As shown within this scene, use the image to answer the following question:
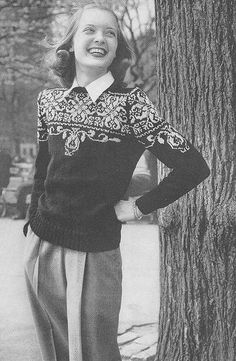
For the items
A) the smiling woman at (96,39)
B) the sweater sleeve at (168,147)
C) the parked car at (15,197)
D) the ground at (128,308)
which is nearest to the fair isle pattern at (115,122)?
the sweater sleeve at (168,147)

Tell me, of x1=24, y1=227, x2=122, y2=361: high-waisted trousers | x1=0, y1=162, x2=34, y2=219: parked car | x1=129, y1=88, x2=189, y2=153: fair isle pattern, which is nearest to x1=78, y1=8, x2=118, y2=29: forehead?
x1=129, y1=88, x2=189, y2=153: fair isle pattern

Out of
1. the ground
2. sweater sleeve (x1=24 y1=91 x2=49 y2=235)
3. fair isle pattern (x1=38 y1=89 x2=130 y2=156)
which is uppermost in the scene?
fair isle pattern (x1=38 y1=89 x2=130 y2=156)

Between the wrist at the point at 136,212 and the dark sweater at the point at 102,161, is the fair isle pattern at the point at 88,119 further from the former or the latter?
the wrist at the point at 136,212

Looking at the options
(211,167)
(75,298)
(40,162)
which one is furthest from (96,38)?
(75,298)

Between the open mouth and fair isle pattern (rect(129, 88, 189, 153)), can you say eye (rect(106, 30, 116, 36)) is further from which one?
fair isle pattern (rect(129, 88, 189, 153))

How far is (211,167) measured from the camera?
2303 millimetres

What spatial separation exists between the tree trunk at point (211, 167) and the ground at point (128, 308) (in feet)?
2.09

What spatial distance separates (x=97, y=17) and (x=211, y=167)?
70 cm

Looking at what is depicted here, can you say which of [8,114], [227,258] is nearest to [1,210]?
[8,114]

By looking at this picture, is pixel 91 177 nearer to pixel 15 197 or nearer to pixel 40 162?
pixel 40 162

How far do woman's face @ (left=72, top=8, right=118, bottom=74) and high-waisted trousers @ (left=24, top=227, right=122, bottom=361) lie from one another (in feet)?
2.17

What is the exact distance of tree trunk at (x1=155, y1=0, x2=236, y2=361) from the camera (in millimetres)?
2281

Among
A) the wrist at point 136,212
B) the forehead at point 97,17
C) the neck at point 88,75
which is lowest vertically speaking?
the wrist at point 136,212

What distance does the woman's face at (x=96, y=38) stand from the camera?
2.03 meters
